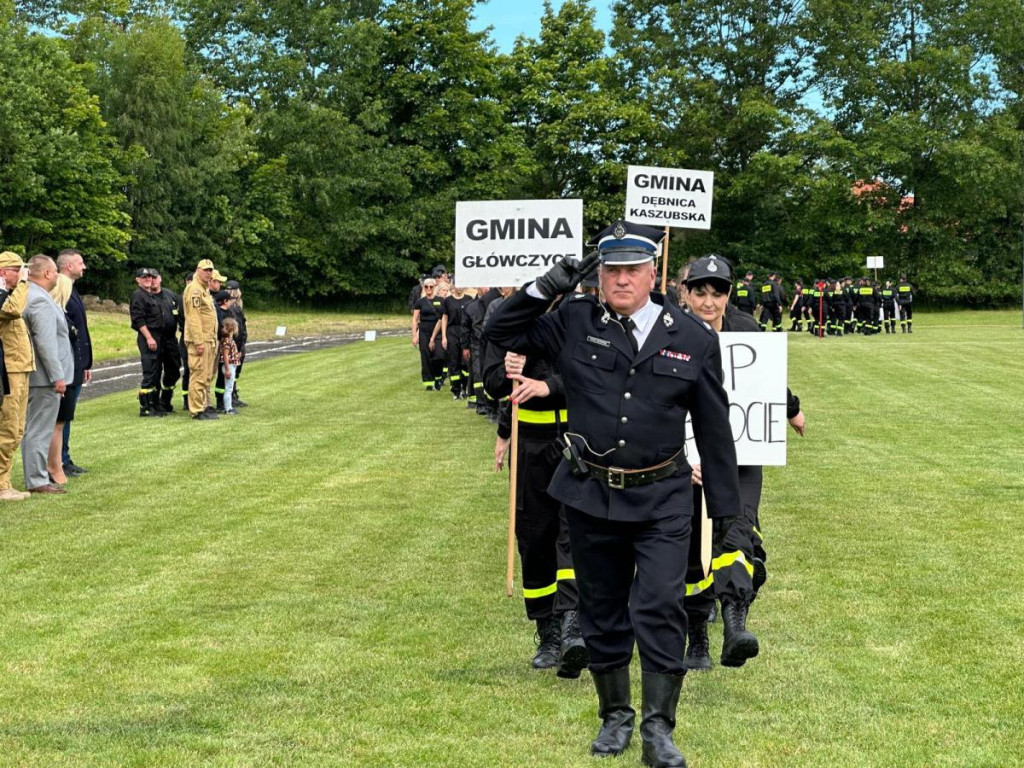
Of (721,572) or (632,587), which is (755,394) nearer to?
(721,572)

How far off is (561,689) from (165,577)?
357 centimetres

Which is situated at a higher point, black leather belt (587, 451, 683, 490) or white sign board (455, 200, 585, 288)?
white sign board (455, 200, 585, 288)

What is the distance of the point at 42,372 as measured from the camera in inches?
485

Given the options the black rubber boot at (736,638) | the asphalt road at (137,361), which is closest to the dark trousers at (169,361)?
the asphalt road at (137,361)

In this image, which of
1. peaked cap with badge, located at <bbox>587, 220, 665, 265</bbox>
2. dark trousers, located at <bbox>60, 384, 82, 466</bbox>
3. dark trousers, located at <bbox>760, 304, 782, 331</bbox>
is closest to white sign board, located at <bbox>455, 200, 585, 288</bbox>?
peaked cap with badge, located at <bbox>587, 220, 665, 265</bbox>

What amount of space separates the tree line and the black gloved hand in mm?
60374

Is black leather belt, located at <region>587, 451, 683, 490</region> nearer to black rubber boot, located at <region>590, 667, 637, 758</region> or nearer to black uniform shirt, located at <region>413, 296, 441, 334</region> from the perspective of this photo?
black rubber boot, located at <region>590, 667, 637, 758</region>

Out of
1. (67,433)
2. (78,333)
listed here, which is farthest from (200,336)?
(67,433)

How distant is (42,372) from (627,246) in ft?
27.4

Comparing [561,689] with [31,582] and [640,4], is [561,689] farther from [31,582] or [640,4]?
[640,4]

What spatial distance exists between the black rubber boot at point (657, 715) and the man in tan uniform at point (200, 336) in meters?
14.1

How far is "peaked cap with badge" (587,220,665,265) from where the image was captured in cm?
541

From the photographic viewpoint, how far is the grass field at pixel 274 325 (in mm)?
36375

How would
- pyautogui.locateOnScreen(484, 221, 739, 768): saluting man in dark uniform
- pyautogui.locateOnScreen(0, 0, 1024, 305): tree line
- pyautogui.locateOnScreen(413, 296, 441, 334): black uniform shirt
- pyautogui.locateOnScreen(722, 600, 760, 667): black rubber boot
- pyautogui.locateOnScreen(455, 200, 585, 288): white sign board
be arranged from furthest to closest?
pyautogui.locateOnScreen(0, 0, 1024, 305): tree line → pyautogui.locateOnScreen(413, 296, 441, 334): black uniform shirt → pyautogui.locateOnScreen(455, 200, 585, 288): white sign board → pyautogui.locateOnScreen(722, 600, 760, 667): black rubber boot → pyautogui.locateOnScreen(484, 221, 739, 768): saluting man in dark uniform
